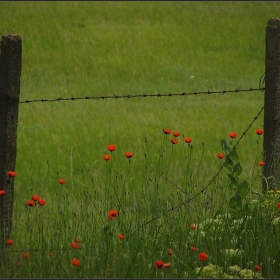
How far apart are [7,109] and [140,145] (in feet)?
20.9

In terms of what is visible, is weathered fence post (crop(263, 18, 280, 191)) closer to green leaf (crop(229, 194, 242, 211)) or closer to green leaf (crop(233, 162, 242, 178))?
green leaf (crop(233, 162, 242, 178))

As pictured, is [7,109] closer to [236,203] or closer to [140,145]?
[236,203]

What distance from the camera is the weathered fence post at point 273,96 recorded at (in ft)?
22.7

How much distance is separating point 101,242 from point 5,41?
1.73 metres

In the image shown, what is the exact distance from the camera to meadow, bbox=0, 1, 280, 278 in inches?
229

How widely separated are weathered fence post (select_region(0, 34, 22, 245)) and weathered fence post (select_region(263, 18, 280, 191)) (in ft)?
7.42

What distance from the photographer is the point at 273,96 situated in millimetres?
6957

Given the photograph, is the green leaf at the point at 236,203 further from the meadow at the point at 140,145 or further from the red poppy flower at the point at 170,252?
the red poppy flower at the point at 170,252

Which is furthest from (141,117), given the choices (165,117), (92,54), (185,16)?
(185,16)

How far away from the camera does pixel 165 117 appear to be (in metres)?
14.8

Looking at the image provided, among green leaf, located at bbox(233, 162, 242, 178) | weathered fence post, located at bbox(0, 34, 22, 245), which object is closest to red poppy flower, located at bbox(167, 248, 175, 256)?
green leaf, located at bbox(233, 162, 242, 178)

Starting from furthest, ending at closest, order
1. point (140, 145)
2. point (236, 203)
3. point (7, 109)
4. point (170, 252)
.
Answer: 1. point (140, 145)
2. point (236, 203)
3. point (7, 109)
4. point (170, 252)

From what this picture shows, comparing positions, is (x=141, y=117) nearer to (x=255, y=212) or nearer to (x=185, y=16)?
(x=255, y=212)

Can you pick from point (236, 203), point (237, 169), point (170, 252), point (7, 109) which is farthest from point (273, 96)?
point (7, 109)
